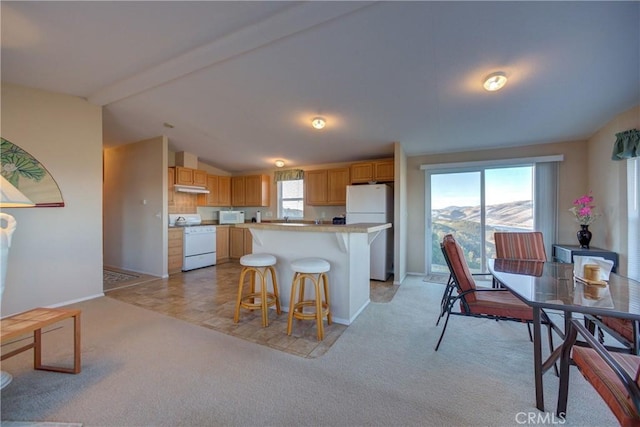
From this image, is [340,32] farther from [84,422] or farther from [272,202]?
[272,202]

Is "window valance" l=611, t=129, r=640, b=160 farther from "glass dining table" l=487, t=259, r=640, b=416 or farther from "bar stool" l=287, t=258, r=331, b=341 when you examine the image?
"bar stool" l=287, t=258, r=331, b=341

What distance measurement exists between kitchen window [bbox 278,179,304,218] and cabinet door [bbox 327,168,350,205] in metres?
0.96

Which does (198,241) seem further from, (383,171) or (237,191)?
(383,171)

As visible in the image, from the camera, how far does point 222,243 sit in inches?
232

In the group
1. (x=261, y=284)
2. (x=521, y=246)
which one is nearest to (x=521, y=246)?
(x=521, y=246)

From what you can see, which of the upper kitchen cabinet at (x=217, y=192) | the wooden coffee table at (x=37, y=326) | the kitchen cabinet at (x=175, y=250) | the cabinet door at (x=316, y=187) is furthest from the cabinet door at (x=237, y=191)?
the wooden coffee table at (x=37, y=326)

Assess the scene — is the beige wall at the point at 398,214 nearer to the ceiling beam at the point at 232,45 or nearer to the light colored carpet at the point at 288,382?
the light colored carpet at the point at 288,382

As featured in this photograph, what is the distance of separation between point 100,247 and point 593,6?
5.80 metres

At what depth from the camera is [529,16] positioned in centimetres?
183

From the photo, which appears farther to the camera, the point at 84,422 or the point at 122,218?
the point at 122,218

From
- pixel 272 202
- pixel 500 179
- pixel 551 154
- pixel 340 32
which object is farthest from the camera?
pixel 272 202

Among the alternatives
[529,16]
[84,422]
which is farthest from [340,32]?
[84,422]

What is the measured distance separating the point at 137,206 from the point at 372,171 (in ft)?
15.5

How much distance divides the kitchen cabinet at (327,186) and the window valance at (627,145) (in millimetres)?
3588
